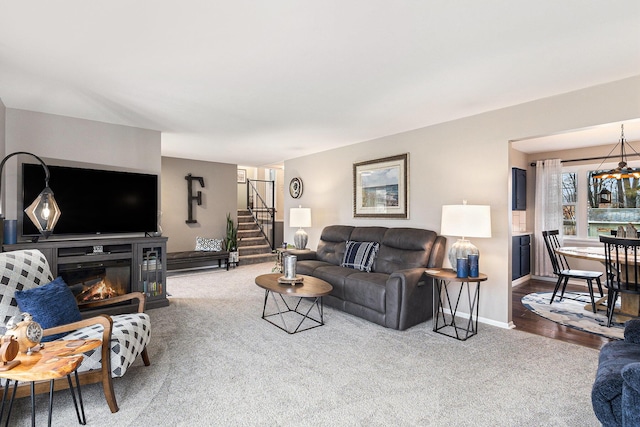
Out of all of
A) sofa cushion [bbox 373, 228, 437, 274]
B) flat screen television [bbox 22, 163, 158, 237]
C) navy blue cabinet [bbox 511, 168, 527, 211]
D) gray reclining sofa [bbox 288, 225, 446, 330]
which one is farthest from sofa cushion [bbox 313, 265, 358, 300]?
navy blue cabinet [bbox 511, 168, 527, 211]

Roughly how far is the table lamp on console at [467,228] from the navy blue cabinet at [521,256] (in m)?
2.69

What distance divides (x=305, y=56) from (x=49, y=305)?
2.52 meters

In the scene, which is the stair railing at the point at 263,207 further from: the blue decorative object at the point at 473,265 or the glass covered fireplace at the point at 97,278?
the blue decorative object at the point at 473,265

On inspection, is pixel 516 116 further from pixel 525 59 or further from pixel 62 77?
pixel 62 77

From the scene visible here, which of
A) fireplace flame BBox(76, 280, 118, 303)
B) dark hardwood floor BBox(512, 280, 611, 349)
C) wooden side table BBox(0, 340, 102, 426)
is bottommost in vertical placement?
dark hardwood floor BBox(512, 280, 611, 349)

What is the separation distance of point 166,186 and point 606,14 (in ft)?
22.9

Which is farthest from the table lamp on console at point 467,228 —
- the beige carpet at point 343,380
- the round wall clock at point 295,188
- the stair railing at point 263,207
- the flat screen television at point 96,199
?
the stair railing at point 263,207

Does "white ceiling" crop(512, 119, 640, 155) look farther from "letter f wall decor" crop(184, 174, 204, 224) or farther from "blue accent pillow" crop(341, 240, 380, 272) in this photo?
"letter f wall decor" crop(184, 174, 204, 224)

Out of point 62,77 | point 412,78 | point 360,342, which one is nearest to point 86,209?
point 62,77

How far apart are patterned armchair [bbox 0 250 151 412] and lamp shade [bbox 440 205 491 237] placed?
9.89 feet

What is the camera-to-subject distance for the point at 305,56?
2414mm

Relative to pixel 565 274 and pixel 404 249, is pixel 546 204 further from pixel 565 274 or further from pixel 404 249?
pixel 404 249

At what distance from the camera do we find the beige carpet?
1.98 metres

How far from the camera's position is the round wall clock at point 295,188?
6500mm
